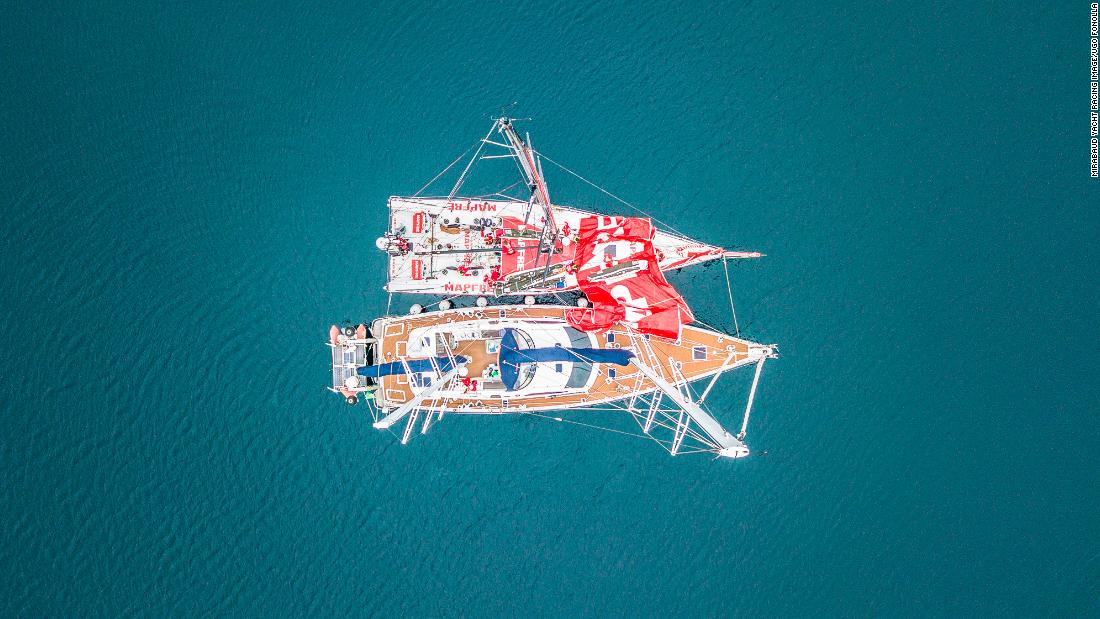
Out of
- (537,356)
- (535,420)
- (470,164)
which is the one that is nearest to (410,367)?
(537,356)

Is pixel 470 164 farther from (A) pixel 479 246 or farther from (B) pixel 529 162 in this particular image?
(B) pixel 529 162

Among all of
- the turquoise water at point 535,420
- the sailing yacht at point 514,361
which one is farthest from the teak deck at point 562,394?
the turquoise water at point 535,420

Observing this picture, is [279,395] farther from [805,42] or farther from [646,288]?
[805,42]

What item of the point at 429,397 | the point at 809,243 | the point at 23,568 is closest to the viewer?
the point at 429,397

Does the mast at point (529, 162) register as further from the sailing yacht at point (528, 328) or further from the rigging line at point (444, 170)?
the rigging line at point (444, 170)

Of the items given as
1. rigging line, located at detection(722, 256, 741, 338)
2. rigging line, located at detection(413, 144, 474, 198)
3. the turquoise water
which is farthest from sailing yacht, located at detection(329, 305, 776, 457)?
rigging line, located at detection(413, 144, 474, 198)

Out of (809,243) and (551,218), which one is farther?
(809,243)

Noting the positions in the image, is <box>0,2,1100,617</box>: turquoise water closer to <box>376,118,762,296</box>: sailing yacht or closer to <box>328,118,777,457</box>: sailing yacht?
<box>328,118,777,457</box>: sailing yacht

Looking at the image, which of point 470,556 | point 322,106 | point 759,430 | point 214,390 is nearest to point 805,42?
point 759,430
